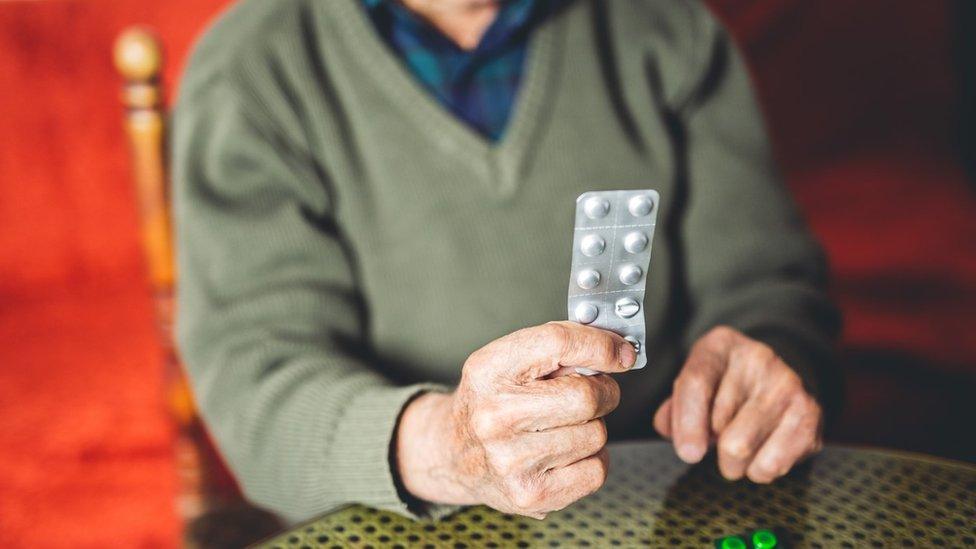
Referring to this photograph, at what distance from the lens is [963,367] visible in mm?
1194

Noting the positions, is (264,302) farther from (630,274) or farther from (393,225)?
(630,274)

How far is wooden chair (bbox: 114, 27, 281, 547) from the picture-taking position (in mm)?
820

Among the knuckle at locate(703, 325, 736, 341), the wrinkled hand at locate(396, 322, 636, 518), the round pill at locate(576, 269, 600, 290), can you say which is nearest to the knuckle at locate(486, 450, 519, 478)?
the wrinkled hand at locate(396, 322, 636, 518)

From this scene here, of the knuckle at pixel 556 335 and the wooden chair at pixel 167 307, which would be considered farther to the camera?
the wooden chair at pixel 167 307

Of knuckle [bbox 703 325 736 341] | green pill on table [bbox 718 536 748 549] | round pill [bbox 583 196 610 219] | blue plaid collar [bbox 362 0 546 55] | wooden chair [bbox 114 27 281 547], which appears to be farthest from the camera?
wooden chair [bbox 114 27 281 547]

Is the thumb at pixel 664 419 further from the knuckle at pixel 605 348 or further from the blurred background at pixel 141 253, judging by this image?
the blurred background at pixel 141 253

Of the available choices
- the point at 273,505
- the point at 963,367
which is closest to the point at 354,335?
the point at 273,505

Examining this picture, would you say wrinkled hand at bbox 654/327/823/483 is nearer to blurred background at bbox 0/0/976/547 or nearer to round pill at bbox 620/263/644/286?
round pill at bbox 620/263/644/286

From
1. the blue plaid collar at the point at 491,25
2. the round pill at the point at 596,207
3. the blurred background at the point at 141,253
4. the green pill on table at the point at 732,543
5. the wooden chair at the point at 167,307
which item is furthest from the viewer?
the blurred background at the point at 141,253

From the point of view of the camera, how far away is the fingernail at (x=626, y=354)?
381 millimetres

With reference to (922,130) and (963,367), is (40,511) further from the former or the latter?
(922,130)

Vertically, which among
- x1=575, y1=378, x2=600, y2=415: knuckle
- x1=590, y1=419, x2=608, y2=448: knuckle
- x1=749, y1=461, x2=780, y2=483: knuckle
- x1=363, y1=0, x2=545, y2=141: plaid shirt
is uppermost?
x1=363, y1=0, x2=545, y2=141: plaid shirt

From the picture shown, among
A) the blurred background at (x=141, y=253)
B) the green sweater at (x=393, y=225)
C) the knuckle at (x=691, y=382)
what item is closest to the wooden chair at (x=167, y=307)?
the blurred background at (x=141, y=253)

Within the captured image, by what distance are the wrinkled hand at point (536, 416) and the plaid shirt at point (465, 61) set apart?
1.06 ft
